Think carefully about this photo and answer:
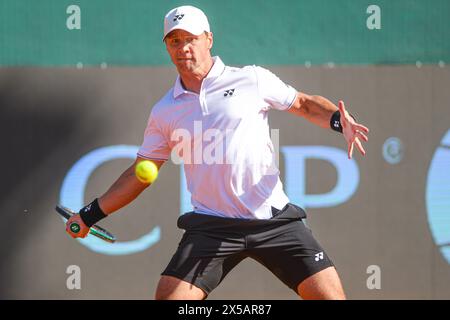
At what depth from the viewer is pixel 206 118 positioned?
4.70m

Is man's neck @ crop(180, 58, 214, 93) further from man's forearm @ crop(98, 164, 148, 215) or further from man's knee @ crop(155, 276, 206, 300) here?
man's knee @ crop(155, 276, 206, 300)

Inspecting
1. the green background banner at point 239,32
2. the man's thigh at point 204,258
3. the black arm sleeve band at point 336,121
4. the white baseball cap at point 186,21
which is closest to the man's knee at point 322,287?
the man's thigh at point 204,258

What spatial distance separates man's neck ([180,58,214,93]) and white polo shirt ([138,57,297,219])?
30 mm

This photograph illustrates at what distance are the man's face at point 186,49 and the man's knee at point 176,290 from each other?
3.48 ft

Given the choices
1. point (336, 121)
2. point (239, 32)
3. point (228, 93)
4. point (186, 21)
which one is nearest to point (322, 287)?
point (336, 121)

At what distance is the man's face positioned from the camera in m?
4.76

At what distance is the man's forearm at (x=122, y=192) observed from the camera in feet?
16.1

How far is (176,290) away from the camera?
451cm

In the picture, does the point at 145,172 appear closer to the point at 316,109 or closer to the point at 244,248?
the point at 244,248

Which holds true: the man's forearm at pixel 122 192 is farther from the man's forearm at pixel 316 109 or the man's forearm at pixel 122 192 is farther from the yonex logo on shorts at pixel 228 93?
the man's forearm at pixel 316 109

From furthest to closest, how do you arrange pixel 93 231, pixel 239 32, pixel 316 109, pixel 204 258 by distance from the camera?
pixel 239 32 < pixel 93 231 < pixel 316 109 < pixel 204 258

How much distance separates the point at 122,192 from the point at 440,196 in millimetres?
3025
